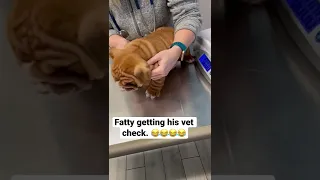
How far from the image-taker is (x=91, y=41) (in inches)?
21.6

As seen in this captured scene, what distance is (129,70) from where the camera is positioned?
0.54m

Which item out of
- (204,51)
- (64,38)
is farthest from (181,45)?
(64,38)

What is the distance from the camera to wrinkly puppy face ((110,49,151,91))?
1.76 feet

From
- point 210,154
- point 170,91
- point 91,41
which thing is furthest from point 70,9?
point 210,154

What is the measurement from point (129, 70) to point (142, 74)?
0.02 m

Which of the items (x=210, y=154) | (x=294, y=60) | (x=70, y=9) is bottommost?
(x=210, y=154)

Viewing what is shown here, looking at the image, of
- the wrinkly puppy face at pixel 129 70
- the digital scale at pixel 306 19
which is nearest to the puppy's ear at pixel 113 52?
the wrinkly puppy face at pixel 129 70

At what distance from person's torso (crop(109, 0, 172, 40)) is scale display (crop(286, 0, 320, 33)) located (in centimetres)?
21

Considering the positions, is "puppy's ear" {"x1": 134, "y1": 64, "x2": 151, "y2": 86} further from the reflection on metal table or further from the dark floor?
the dark floor

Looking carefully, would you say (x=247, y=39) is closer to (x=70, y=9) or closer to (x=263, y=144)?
(x=263, y=144)

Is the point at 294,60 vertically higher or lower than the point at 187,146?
higher

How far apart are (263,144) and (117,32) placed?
0.31 m

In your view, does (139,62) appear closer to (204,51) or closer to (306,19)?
(204,51)

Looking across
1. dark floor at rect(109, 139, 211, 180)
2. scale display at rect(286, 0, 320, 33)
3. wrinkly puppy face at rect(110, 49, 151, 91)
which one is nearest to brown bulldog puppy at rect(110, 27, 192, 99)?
wrinkly puppy face at rect(110, 49, 151, 91)
